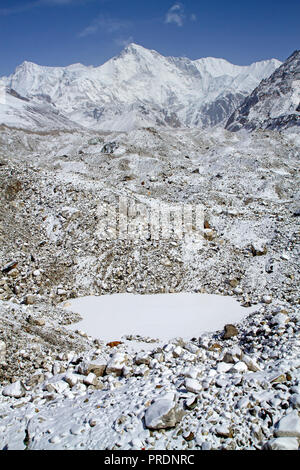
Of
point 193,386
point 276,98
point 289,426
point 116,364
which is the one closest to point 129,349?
point 116,364

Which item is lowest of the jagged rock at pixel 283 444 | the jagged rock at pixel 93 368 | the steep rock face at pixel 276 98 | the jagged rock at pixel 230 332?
the jagged rock at pixel 93 368

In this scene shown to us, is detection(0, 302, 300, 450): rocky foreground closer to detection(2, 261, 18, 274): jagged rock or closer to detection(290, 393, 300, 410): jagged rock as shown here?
detection(290, 393, 300, 410): jagged rock

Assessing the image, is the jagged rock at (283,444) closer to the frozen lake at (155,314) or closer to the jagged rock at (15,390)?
the jagged rock at (15,390)

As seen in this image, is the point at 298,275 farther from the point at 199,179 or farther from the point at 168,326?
the point at 199,179

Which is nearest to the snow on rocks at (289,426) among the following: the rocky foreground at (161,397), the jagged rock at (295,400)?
the rocky foreground at (161,397)

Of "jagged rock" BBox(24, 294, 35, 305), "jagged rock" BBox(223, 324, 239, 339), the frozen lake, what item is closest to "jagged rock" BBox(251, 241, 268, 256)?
the frozen lake
